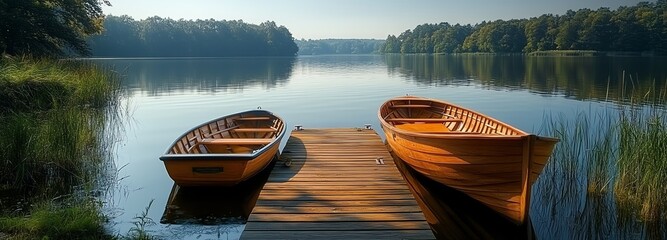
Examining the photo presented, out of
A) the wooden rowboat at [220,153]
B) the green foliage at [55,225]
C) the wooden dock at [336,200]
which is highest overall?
the wooden rowboat at [220,153]

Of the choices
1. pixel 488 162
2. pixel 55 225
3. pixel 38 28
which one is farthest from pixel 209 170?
pixel 38 28

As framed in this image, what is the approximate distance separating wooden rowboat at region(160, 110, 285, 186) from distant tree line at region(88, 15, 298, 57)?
2946 inches

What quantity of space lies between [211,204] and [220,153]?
1.43 m

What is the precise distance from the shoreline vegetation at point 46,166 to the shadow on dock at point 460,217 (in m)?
3.94

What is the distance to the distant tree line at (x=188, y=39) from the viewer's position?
86.7 meters

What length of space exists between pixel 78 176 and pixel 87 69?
32.0ft

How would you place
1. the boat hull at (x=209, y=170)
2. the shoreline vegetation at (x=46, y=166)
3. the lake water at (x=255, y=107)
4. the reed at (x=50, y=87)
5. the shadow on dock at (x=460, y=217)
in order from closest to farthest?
the shoreline vegetation at (x=46, y=166)
the shadow on dock at (x=460, y=217)
the lake water at (x=255, y=107)
the boat hull at (x=209, y=170)
the reed at (x=50, y=87)

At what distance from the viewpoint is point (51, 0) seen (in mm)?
19562

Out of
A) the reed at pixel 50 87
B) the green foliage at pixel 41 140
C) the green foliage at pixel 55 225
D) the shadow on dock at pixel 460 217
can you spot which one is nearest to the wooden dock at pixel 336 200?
the shadow on dock at pixel 460 217

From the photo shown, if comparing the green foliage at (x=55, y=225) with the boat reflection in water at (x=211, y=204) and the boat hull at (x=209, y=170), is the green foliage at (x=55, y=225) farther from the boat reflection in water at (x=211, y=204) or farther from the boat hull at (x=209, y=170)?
the boat hull at (x=209, y=170)

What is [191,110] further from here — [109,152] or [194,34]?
[194,34]

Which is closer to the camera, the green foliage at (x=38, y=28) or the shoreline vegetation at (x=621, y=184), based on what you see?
the shoreline vegetation at (x=621, y=184)

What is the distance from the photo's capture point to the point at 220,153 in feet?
26.0

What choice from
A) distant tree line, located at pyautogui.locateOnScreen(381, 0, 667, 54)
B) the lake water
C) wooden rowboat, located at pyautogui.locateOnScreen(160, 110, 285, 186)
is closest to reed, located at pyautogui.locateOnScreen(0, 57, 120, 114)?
the lake water
